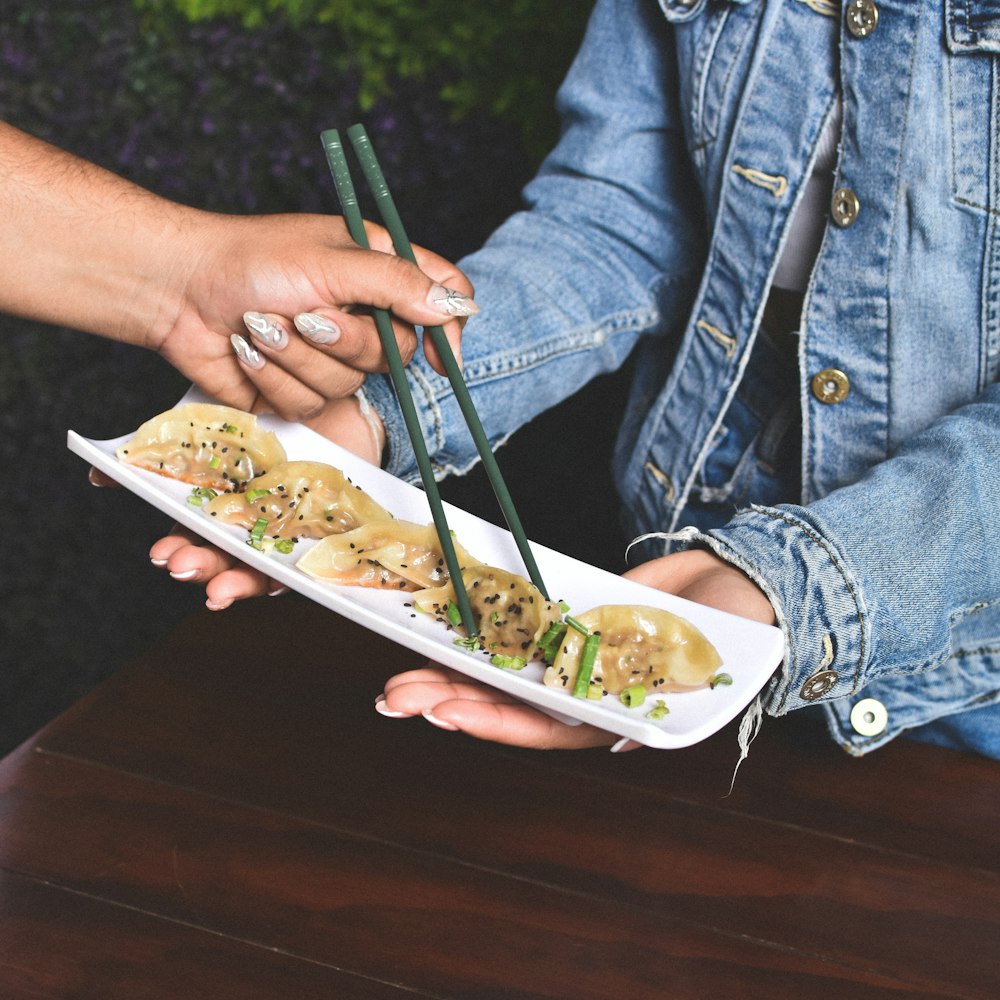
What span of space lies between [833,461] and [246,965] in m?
1.03

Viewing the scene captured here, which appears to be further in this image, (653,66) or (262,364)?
(653,66)

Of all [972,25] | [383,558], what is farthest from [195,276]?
[972,25]

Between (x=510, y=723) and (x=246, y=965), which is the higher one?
(x=510, y=723)

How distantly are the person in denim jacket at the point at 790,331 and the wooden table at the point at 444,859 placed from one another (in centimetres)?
17

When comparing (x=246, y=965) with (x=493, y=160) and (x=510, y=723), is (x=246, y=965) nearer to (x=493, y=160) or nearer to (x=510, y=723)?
(x=510, y=723)

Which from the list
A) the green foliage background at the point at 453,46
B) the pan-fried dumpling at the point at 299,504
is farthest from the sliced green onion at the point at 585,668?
the green foliage background at the point at 453,46

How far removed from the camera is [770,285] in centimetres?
163

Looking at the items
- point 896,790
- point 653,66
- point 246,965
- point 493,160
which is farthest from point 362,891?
point 493,160

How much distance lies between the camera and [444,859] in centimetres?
125

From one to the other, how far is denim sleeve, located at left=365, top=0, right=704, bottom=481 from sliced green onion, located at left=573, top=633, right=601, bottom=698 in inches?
21.6

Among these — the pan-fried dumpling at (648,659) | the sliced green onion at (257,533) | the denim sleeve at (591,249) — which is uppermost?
the denim sleeve at (591,249)

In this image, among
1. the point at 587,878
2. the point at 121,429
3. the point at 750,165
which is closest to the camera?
the point at 587,878

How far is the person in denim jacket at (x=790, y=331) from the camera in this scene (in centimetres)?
127

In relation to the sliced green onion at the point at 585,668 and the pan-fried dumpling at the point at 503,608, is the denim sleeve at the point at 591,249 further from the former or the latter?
the sliced green onion at the point at 585,668
